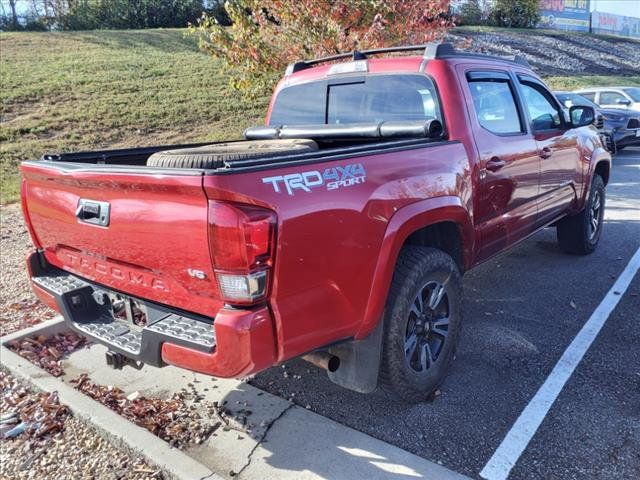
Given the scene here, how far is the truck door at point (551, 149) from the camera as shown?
15.5ft

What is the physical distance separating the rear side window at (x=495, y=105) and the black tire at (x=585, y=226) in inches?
76.8

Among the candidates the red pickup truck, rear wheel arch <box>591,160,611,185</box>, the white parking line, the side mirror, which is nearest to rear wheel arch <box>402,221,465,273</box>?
the red pickup truck

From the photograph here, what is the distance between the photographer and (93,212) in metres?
2.86

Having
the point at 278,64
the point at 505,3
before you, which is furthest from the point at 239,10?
the point at 505,3

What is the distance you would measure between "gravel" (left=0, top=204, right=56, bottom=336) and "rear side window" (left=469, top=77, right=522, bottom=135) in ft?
11.9

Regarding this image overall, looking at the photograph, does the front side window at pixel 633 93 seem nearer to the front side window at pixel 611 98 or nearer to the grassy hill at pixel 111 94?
the front side window at pixel 611 98

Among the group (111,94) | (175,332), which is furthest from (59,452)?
(111,94)

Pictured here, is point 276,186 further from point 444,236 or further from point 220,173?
point 444,236

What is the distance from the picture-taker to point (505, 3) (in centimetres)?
3797

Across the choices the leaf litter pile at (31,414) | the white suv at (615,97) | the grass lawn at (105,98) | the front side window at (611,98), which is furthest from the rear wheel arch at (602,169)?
the front side window at (611,98)

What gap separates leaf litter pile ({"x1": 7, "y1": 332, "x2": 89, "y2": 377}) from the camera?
13.0 ft

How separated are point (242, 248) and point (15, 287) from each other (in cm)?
389

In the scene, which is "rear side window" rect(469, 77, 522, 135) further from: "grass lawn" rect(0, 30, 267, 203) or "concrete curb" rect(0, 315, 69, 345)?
"grass lawn" rect(0, 30, 267, 203)

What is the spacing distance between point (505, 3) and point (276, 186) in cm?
4065
